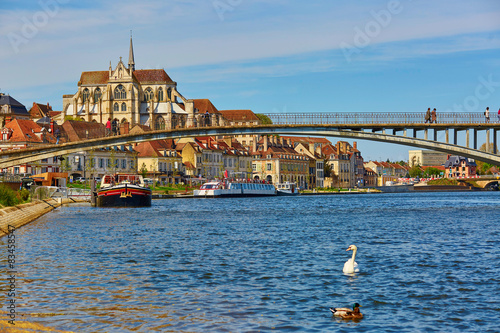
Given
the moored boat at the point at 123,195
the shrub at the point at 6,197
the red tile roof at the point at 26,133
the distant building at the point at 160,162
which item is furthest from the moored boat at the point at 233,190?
the shrub at the point at 6,197

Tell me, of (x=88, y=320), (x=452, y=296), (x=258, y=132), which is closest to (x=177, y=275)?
→ (x=88, y=320)

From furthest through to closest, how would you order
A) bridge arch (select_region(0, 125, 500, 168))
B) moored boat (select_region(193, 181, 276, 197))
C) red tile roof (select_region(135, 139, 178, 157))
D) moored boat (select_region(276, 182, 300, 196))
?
moored boat (select_region(276, 182, 300, 196)) < red tile roof (select_region(135, 139, 178, 157)) < moored boat (select_region(193, 181, 276, 197)) < bridge arch (select_region(0, 125, 500, 168))

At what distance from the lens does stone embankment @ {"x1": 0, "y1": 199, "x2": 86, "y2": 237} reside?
3944cm

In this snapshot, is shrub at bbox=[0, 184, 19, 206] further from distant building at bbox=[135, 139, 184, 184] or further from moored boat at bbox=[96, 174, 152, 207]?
distant building at bbox=[135, 139, 184, 184]

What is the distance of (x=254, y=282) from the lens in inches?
864

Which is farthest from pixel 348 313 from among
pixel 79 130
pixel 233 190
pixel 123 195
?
pixel 79 130

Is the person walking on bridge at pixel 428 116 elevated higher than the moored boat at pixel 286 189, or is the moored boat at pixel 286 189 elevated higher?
the person walking on bridge at pixel 428 116

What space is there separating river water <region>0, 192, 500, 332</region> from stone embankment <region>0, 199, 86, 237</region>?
47.1 inches

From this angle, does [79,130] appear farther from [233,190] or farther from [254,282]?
[254,282]

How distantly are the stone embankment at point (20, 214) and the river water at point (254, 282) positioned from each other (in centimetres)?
120

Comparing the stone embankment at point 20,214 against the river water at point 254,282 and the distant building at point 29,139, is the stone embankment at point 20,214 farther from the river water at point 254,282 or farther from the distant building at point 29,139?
the distant building at point 29,139

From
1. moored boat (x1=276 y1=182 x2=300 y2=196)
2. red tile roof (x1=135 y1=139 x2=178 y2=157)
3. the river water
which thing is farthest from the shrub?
moored boat (x1=276 y1=182 x2=300 y2=196)

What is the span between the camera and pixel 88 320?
16.2 meters

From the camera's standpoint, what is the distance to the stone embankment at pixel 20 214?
3944cm
